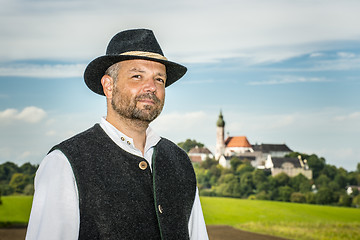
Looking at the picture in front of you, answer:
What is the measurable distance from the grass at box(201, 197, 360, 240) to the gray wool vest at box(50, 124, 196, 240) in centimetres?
1452

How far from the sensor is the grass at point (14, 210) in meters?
17.2

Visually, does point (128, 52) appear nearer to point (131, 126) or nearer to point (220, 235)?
point (131, 126)

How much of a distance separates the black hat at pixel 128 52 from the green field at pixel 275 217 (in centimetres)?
1459

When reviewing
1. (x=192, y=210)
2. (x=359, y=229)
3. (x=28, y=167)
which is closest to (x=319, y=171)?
(x=359, y=229)

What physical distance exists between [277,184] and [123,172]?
76.2 feet

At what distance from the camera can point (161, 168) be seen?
7.42 ft

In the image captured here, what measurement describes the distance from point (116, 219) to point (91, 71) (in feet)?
2.68

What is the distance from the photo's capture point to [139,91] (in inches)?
84.3

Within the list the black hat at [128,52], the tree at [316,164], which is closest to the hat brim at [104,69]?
the black hat at [128,52]

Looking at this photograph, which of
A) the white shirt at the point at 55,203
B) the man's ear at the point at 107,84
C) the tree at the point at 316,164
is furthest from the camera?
the tree at the point at 316,164

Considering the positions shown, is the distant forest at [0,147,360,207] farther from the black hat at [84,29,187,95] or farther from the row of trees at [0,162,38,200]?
the black hat at [84,29,187,95]

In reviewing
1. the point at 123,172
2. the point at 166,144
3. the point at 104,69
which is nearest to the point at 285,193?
the point at 166,144

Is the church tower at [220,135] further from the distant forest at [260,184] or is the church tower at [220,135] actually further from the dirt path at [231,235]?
the dirt path at [231,235]

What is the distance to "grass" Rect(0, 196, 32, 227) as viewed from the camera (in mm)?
17239
